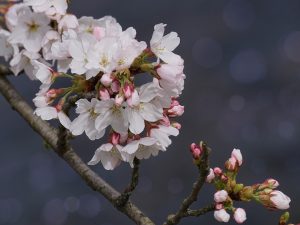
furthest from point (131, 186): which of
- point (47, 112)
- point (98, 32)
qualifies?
point (98, 32)

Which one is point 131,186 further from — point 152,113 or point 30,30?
point 30,30

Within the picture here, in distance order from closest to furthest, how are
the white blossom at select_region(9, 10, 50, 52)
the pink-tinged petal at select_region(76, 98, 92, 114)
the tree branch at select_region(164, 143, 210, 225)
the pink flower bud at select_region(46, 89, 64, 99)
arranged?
the tree branch at select_region(164, 143, 210, 225) < the pink-tinged petal at select_region(76, 98, 92, 114) < the pink flower bud at select_region(46, 89, 64, 99) < the white blossom at select_region(9, 10, 50, 52)

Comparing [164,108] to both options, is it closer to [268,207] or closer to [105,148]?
[105,148]

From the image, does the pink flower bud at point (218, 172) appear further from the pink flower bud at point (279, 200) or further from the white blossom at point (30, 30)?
the white blossom at point (30, 30)

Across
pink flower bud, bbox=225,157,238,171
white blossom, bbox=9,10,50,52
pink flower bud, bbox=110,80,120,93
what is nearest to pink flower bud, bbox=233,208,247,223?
pink flower bud, bbox=225,157,238,171

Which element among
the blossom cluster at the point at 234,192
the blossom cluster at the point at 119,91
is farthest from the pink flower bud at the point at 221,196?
the blossom cluster at the point at 119,91

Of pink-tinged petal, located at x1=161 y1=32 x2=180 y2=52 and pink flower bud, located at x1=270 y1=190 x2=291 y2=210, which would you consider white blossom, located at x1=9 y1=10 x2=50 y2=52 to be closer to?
pink-tinged petal, located at x1=161 y1=32 x2=180 y2=52

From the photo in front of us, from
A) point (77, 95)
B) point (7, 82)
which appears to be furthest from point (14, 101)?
point (77, 95)
